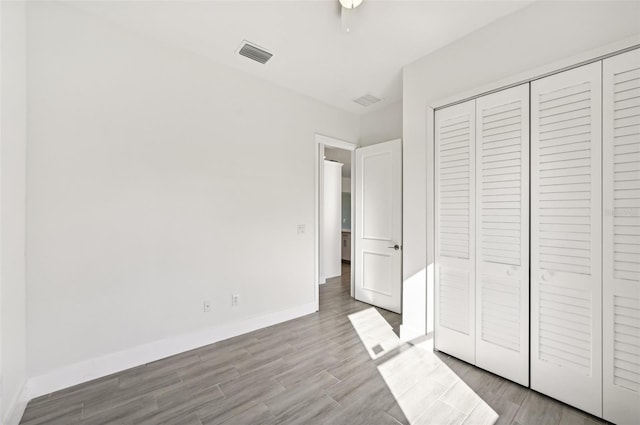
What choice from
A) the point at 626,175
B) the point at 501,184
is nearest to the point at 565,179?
the point at 626,175

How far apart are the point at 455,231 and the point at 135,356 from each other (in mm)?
3000

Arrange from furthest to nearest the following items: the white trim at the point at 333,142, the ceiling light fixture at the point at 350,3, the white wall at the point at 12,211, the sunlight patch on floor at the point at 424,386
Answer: the white trim at the point at 333,142 → the ceiling light fixture at the point at 350,3 → the sunlight patch on floor at the point at 424,386 → the white wall at the point at 12,211

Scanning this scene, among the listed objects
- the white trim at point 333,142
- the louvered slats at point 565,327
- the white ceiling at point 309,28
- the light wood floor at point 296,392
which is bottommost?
the light wood floor at point 296,392

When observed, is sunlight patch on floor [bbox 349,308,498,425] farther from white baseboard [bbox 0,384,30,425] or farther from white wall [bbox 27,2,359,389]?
white baseboard [bbox 0,384,30,425]

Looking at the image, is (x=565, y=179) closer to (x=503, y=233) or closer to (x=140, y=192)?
(x=503, y=233)

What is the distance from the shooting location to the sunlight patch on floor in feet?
5.59

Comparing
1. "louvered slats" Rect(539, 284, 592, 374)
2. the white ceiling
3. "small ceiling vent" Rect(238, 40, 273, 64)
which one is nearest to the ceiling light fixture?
the white ceiling

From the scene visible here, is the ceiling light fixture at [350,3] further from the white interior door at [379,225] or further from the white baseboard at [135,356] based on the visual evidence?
the white baseboard at [135,356]

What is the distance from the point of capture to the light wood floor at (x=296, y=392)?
170 cm

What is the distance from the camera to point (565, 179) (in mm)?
1809

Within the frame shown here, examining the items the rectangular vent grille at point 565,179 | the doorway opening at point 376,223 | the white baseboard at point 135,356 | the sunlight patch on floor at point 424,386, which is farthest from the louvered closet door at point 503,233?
the white baseboard at point 135,356

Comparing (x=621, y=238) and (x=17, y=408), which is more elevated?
(x=621, y=238)

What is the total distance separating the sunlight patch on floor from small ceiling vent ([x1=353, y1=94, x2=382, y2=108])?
297 centimetres

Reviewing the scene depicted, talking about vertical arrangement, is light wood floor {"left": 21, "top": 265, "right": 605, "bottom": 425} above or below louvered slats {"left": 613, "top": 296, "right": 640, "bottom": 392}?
below
